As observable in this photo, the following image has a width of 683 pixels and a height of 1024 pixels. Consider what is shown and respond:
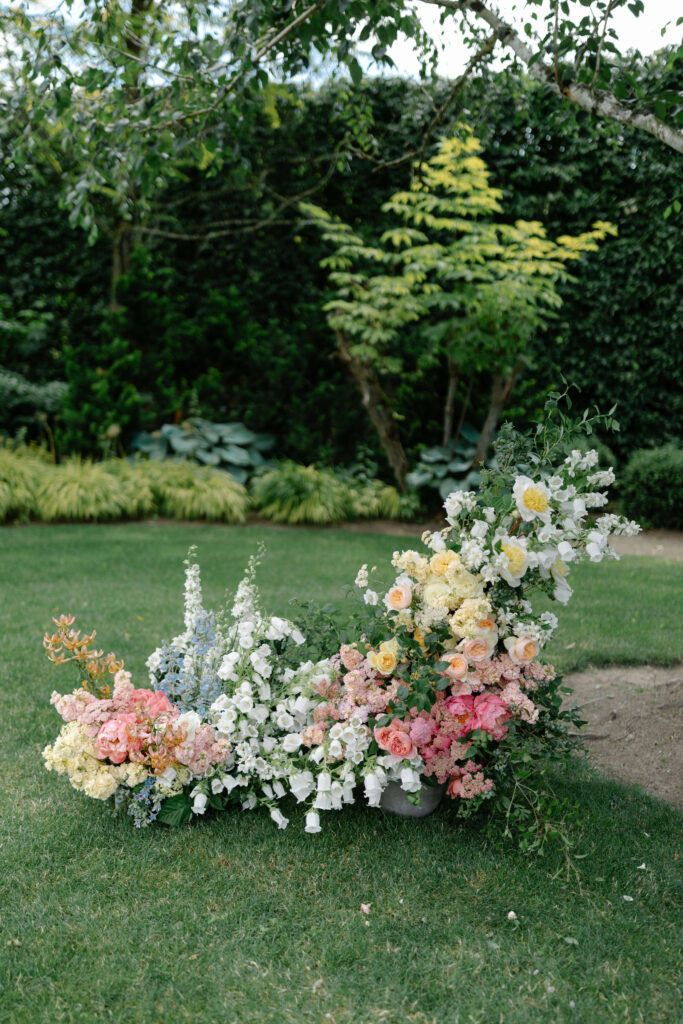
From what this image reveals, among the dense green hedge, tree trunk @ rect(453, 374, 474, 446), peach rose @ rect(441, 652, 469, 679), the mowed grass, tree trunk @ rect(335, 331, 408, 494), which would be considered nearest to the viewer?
the mowed grass

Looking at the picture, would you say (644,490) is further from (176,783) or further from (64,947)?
(64,947)

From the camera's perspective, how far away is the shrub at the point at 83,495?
24.8ft

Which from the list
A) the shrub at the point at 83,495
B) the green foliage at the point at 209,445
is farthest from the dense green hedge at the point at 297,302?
the shrub at the point at 83,495

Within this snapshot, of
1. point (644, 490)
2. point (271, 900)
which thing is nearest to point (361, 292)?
point (644, 490)

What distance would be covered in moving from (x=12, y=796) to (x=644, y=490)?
667 centimetres

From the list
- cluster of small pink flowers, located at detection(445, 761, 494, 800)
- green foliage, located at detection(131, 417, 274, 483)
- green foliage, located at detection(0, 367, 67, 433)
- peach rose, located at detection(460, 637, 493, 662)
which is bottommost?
cluster of small pink flowers, located at detection(445, 761, 494, 800)

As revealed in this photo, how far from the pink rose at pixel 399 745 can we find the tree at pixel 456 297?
18.4 ft

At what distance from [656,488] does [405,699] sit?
623 cm

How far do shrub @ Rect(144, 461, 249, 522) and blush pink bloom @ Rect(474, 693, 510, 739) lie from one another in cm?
582

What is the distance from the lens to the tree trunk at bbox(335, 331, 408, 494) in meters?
8.10

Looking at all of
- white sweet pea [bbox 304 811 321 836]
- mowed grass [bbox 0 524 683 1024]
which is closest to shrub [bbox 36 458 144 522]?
mowed grass [bbox 0 524 683 1024]

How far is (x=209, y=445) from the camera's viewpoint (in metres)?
8.89

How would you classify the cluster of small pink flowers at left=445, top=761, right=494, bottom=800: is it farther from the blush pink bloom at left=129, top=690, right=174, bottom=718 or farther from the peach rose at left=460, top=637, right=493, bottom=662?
the blush pink bloom at left=129, top=690, right=174, bottom=718

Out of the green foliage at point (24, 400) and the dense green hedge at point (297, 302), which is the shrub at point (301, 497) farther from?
the green foliage at point (24, 400)
